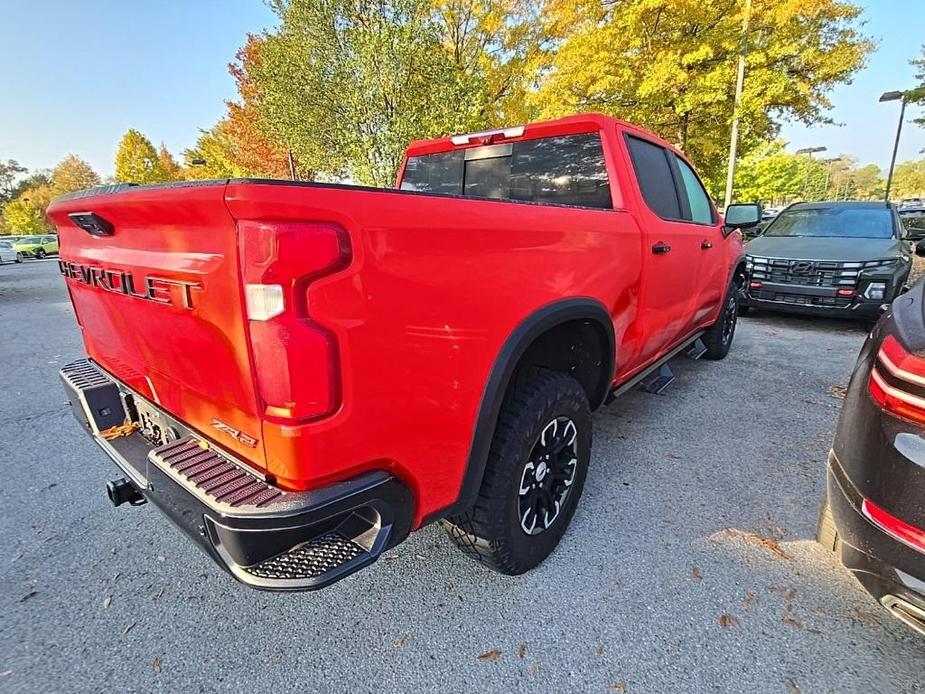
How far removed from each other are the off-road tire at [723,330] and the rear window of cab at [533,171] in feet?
8.94

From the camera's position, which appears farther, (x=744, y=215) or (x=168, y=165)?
(x=168, y=165)

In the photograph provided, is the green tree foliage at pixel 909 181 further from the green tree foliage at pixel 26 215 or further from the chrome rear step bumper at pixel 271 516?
the green tree foliage at pixel 26 215

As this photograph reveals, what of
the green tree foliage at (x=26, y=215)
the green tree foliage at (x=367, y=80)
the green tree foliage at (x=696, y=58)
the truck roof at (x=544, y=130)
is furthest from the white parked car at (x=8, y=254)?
the truck roof at (x=544, y=130)

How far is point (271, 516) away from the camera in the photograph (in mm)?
1194

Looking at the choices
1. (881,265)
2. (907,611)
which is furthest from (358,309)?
(881,265)

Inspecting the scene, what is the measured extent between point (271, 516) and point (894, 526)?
1.82 metres

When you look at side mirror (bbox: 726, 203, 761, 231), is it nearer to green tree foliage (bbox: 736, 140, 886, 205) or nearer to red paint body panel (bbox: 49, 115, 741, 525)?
red paint body panel (bbox: 49, 115, 741, 525)

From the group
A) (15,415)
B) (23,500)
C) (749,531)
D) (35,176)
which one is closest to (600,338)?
(749,531)

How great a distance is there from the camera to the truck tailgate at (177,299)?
1.23 metres

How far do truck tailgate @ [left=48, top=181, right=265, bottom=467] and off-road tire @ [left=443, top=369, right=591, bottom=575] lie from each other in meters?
0.88

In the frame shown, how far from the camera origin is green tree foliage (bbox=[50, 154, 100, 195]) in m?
52.3

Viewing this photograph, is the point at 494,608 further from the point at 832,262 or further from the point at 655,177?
the point at 832,262

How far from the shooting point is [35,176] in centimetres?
5984

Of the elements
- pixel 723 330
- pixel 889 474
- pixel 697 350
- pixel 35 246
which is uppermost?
pixel 889 474
